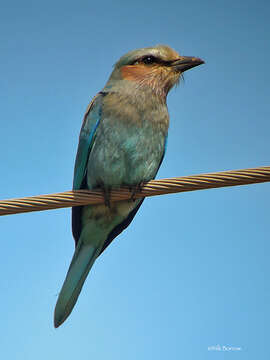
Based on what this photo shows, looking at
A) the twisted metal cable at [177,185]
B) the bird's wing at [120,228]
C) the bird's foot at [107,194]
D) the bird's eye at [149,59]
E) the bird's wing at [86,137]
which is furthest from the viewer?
the bird's eye at [149,59]

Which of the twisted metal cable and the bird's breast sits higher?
the bird's breast

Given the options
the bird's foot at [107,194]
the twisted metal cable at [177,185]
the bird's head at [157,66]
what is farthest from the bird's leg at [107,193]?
the bird's head at [157,66]

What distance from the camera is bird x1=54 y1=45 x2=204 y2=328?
12.4ft

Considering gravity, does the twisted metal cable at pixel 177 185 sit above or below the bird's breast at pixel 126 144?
below

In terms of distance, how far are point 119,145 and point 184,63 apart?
1.18 m

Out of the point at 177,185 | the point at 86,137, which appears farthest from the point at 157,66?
the point at 177,185

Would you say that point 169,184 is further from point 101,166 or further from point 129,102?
point 129,102

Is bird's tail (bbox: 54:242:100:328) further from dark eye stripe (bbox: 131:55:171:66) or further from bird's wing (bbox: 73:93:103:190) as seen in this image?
dark eye stripe (bbox: 131:55:171:66)

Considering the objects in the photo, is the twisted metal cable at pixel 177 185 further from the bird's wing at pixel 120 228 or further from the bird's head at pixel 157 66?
the bird's head at pixel 157 66

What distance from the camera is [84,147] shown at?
4.11 m

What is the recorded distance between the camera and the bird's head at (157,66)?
172 inches

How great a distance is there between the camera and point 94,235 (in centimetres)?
409

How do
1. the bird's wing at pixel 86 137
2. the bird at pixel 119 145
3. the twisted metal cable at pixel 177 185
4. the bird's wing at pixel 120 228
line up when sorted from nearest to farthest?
1. the twisted metal cable at pixel 177 185
2. the bird at pixel 119 145
3. the bird's wing at pixel 86 137
4. the bird's wing at pixel 120 228

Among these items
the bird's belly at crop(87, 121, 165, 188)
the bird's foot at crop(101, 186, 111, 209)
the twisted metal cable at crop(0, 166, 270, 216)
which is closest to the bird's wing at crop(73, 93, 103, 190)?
the bird's belly at crop(87, 121, 165, 188)
